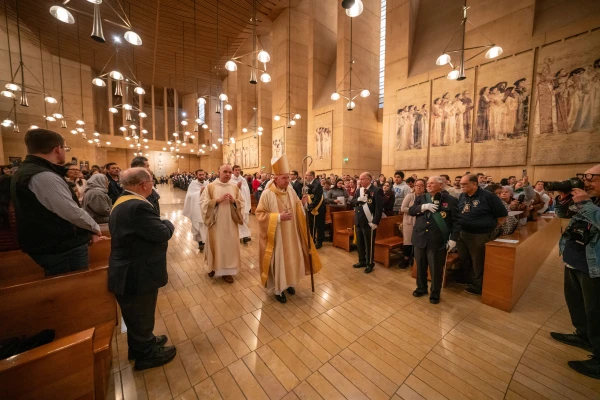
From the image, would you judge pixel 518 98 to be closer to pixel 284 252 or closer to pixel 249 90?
pixel 284 252

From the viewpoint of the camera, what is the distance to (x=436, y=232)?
307 centimetres

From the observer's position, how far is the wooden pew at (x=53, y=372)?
1.02 m

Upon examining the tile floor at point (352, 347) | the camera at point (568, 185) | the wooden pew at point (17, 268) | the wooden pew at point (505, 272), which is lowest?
the tile floor at point (352, 347)

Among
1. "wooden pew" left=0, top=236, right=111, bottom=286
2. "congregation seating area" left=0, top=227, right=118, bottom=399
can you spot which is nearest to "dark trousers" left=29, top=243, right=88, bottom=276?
"congregation seating area" left=0, top=227, right=118, bottom=399

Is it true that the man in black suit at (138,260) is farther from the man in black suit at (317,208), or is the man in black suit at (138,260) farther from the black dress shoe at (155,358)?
the man in black suit at (317,208)

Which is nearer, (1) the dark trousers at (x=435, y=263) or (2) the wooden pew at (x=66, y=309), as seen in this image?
(2) the wooden pew at (x=66, y=309)

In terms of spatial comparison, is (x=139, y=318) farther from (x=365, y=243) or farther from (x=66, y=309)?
(x=365, y=243)

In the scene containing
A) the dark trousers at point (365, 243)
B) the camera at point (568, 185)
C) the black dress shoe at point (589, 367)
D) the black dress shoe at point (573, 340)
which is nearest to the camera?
the black dress shoe at point (589, 367)

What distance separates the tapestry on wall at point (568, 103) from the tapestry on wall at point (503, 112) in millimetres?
298

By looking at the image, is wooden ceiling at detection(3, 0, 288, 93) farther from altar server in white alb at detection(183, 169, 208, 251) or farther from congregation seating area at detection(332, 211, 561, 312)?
congregation seating area at detection(332, 211, 561, 312)

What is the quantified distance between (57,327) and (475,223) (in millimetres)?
4752

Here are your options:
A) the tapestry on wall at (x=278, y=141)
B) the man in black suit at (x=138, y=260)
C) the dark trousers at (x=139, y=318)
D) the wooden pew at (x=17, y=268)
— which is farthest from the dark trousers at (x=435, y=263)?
the tapestry on wall at (x=278, y=141)

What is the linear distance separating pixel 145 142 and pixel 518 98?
29993 millimetres

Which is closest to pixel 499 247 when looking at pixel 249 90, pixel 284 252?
pixel 284 252
